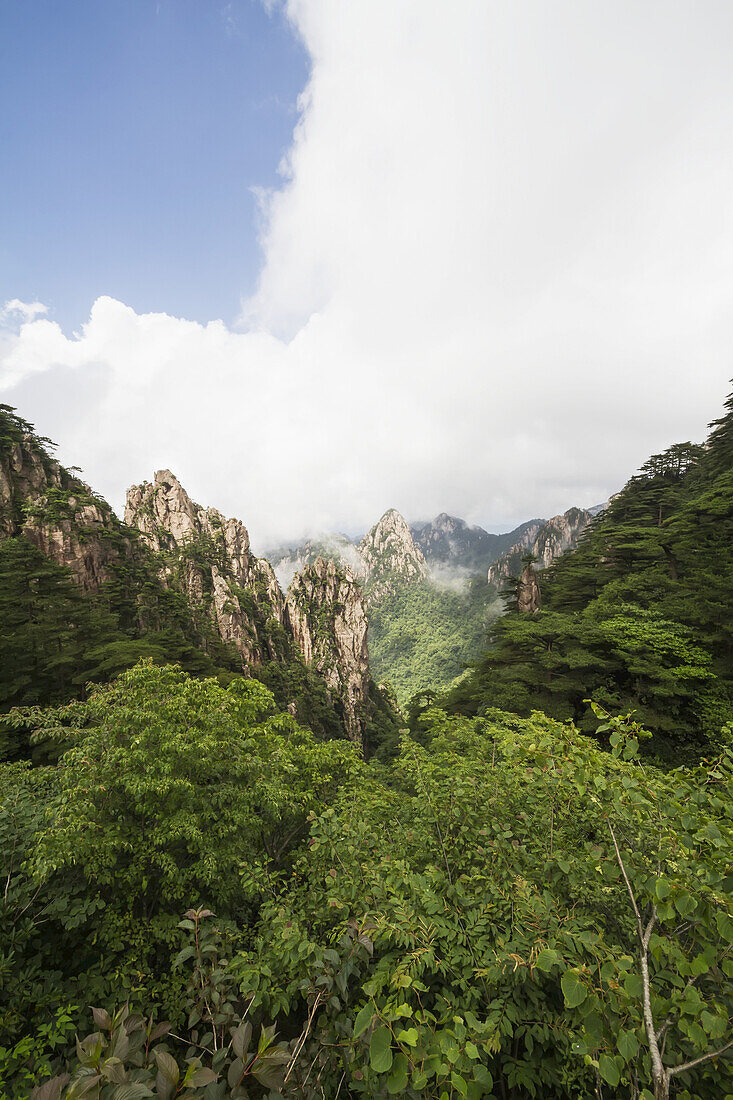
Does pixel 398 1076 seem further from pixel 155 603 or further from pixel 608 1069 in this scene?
pixel 155 603

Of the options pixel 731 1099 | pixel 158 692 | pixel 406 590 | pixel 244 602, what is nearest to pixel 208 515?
pixel 244 602

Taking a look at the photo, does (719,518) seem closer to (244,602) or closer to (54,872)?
(54,872)

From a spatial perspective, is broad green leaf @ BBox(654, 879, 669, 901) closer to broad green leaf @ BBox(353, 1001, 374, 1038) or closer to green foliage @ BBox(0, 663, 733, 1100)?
green foliage @ BBox(0, 663, 733, 1100)

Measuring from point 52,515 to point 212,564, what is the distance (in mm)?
25153

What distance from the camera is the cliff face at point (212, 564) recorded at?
4956 cm

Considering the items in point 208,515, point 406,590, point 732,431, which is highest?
point 208,515

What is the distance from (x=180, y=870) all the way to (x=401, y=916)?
5609 mm

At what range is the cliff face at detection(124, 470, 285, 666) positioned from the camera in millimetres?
49562

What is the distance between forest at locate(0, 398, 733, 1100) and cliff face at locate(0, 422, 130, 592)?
22.4 metres

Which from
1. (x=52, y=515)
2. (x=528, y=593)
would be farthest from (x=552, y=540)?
(x=52, y=515)

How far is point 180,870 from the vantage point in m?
6.46

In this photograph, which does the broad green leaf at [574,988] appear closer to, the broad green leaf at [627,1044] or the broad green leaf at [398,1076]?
the broad green leaf at [627,1044]

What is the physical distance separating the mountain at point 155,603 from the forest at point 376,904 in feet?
17.8

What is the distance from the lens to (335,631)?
7475cm
